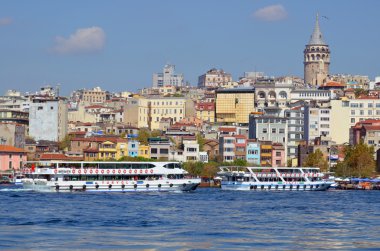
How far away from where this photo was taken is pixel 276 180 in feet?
255

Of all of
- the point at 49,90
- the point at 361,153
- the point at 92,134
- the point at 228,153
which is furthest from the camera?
the point at 49,90

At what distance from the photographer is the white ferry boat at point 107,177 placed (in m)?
68.6

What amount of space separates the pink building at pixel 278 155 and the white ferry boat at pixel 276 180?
25.5 m

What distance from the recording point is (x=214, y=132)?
116 metres

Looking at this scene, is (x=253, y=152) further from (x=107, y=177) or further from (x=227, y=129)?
(x=107, y=177)

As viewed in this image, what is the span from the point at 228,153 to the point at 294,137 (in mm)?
14432

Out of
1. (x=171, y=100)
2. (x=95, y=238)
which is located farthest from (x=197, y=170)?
(x=95, y=238)

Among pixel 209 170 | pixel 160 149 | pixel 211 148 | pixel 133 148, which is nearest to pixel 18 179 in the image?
pixel 133 148

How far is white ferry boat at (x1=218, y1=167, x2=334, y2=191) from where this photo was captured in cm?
7712

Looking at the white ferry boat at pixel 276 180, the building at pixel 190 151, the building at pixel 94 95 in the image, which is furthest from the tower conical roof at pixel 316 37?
the white ferry boat at pixel 276 180

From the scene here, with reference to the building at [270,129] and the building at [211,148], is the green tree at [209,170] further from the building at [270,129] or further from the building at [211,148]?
the building at [270,129]

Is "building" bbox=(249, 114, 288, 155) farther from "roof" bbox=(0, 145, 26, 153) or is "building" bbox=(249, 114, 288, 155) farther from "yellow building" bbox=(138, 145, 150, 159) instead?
"roof" bbox=(0, 145, 26, 153)

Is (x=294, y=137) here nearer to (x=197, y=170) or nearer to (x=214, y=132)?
(x=214, y=132)

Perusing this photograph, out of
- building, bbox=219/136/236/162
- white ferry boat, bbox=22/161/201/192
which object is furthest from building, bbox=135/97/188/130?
white ferry boat, bbox=22/161/201/192
